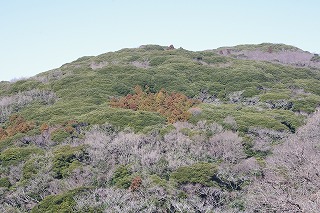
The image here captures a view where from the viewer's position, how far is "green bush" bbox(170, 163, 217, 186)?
2641cm

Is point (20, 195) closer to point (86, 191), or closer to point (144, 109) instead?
point (86, 191)

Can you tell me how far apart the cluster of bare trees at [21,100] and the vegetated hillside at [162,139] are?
0.51 feet

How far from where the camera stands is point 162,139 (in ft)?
110

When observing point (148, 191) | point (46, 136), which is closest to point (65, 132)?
point (46, 136)

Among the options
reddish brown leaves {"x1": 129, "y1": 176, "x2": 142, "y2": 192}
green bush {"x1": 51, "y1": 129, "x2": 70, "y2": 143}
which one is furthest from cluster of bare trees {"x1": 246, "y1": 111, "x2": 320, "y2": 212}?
green bush {"x1": 51, "y1": 129, "x2": 70, "y2": 143}

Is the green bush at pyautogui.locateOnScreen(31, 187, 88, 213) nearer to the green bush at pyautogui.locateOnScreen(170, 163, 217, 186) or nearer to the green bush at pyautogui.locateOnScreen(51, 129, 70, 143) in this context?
the green bush at pyautogui.locateOnScreen(170, 163, 217, 186)

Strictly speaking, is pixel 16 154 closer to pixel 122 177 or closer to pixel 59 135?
pixel 59 135

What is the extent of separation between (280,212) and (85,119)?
24.5 m

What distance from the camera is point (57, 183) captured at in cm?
2717

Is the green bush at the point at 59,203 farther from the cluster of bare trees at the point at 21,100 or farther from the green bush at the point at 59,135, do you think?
the cluster of bare trees at the point at 21,100

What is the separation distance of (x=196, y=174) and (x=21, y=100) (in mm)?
29059

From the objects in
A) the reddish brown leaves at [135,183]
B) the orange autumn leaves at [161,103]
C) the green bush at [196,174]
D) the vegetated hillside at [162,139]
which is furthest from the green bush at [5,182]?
the orange autumn leaves at [161,103]

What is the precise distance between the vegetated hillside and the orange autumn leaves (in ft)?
0.41

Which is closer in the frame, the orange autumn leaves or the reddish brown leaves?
the reddish brown leaves
